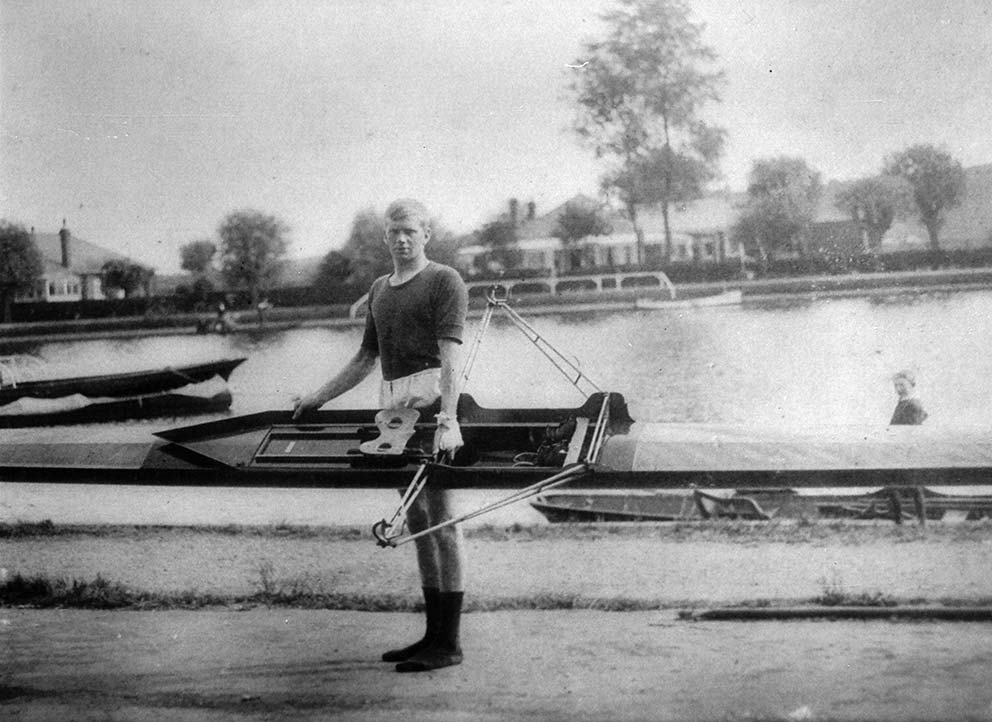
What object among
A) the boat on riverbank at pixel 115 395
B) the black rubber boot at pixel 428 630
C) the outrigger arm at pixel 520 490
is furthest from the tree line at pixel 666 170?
the black rubber boot at pixel 428 630

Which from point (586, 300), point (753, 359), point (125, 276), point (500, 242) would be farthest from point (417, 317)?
point (125, 276)

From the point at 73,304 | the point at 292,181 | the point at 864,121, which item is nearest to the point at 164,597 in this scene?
the point at 73,304

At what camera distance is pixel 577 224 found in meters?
3.42

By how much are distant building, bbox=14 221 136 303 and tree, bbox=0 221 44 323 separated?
0.03 meters

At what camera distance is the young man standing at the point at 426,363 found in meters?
3.02

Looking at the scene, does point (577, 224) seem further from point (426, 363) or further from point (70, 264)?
point (70, 264)

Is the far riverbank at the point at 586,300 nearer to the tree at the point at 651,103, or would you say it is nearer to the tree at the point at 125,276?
the tree at the point at 125,276

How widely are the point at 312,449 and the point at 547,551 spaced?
0.89 metres

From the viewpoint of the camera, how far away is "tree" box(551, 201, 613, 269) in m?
3.41

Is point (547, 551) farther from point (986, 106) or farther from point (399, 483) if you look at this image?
point (986, 106)

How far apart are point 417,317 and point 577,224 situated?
2.23 feet

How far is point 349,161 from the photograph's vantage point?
3.54 m

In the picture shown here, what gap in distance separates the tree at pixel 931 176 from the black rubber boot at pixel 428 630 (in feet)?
6.26

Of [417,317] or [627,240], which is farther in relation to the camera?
[627,240]
